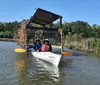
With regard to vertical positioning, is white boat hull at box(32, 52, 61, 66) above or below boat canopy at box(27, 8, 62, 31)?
below

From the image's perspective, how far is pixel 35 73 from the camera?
56.7 feet

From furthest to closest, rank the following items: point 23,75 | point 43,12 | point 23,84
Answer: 1. point 43,12
2. point 23,75
3. point 23,84

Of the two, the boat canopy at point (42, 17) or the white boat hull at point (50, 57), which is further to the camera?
the boat canopy at point (42, 17)

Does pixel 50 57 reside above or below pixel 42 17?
below

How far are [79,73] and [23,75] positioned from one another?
12.8ft

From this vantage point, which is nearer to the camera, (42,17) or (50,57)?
(50,57)

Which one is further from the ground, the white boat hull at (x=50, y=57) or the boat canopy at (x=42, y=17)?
the boat canopy at (x=42, y=17)

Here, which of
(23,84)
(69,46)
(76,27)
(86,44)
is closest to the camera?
(23,84)

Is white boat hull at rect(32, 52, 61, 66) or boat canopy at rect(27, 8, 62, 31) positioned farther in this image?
boat canopy at rect(27, 8, 62, 31)

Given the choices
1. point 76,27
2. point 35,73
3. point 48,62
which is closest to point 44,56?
point 48,62

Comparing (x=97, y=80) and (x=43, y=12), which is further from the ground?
(x=43, y=12)

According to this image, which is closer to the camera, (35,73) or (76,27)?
(35,73)

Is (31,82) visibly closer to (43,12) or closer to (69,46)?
(43,12)

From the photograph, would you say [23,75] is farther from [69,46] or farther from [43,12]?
[69,46]
